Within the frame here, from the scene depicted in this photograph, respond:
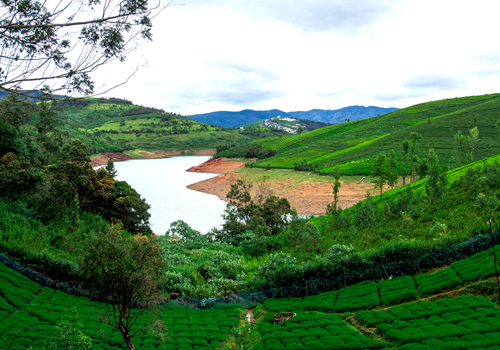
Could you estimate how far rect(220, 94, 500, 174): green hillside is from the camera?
8906 centimetres

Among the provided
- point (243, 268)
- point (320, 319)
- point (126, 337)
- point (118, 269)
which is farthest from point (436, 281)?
point (118, 269)

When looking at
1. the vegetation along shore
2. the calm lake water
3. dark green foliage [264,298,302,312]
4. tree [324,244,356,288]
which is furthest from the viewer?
the calm lake water

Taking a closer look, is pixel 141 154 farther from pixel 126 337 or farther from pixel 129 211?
pixel 126 337

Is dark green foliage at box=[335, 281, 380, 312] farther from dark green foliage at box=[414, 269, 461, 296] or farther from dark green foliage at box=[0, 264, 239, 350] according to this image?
dark green foliage at box=[0, 264, 239, 350]

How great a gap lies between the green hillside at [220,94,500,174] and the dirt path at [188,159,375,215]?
28.0 ft

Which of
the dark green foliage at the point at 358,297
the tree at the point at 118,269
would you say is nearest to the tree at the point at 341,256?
the dark green foliage at the point at 358,297

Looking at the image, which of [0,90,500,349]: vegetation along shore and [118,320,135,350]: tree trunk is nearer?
[118,320,135,350]: tree trunk

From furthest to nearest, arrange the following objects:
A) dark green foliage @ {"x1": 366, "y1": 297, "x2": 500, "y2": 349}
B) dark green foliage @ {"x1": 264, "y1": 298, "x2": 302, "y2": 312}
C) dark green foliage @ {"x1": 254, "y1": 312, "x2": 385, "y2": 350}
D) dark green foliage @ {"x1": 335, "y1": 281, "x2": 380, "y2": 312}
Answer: dark green foliage @ {"x1": 264, "y1": 298, "x2": 302, "y2": 312}
dark green foliage @ {"x1": 335, "y1": 281, "x2": 380, "y2": 312}
dark green foliage @ {"x1": 254, "y1": 312, "x2": 385, "y2": 350}
dark green foliage @ {"x1": 366, "y1": 297, "x2": 500, "y2": 349}

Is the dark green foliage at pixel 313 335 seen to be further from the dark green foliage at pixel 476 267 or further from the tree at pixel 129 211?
the tree at pixel 129 211

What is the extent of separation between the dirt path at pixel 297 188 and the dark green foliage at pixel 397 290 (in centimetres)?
3325

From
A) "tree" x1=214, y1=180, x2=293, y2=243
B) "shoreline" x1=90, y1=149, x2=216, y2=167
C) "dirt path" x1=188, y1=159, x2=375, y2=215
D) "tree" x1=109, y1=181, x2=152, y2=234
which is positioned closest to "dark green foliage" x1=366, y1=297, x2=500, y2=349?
"tree" x1=214, y1=180, x2=293, y2=243

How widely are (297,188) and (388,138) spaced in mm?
57003

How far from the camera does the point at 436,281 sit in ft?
59.4

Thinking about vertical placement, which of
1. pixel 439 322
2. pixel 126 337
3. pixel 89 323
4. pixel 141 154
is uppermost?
pixel 141 154
